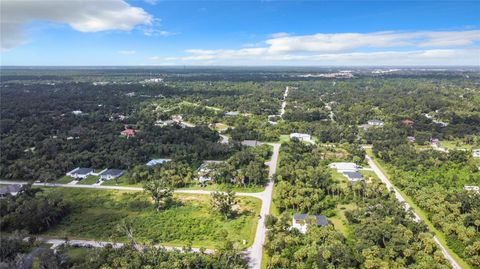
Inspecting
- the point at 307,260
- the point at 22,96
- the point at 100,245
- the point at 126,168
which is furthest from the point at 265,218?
the point at 22,96

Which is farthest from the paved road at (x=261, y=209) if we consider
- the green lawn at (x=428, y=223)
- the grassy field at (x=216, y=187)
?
the green lawn at (x=428, y=223)

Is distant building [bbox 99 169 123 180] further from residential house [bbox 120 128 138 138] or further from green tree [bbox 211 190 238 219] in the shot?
residential house [bbox 120 128 138 138]

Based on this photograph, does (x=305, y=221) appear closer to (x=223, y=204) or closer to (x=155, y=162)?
(x=223, y=204)

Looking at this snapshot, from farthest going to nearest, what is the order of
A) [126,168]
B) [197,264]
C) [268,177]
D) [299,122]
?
[299,122]
[126,168]
[268,177]
[197,264]

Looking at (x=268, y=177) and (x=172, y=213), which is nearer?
(x=172, y=213)

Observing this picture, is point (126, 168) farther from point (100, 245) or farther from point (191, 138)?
point (100, 245)

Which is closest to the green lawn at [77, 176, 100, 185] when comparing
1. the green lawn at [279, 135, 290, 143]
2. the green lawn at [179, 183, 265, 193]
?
the green lawn at [179, 183, 265, 193]

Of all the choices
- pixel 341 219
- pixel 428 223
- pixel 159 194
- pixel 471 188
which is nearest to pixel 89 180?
pixel 159 194
